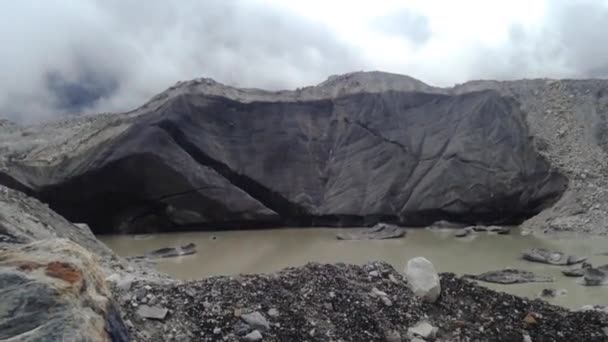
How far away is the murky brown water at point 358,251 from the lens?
30.8ft

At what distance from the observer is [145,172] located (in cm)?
1577

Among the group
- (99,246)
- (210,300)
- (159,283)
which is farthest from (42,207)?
(210,300)

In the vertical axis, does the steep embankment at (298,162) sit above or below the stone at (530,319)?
above

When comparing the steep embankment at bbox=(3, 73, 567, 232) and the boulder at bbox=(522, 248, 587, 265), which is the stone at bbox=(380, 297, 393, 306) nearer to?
the boulder at bbox=(522, 248, 587, 265)

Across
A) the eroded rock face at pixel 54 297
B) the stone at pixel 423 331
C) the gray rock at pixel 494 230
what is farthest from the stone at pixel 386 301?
the gray rock at pixel 494 230

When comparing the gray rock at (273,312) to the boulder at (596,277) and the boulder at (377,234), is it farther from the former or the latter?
the boulder at (377,234)

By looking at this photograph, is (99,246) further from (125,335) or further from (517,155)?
(517,155)

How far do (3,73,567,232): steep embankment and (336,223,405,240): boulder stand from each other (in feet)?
5.10

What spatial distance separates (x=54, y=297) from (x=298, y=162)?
1457 centimetres

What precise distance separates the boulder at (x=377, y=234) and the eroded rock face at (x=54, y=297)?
10882 mm

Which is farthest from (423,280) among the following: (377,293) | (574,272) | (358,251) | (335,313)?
(358,251)

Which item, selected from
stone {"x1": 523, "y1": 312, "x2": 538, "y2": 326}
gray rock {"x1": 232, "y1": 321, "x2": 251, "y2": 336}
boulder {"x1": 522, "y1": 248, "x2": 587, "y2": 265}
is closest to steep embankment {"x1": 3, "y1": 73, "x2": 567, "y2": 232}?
boulder {"x1": 522, "y1": 248, "x2": 587, "y2": 265}

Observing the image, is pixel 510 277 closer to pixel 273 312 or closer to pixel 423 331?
pixel 423 331

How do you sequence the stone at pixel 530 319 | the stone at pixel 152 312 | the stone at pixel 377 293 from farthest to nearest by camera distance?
the stone at pixel 377 293
the stone at pixel 530 319
the stone at pixel 152 312
